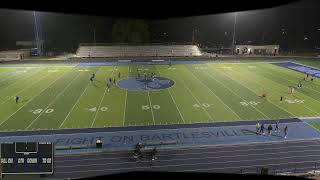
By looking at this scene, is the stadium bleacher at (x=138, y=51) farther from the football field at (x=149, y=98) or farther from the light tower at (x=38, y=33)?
the football field at (x=149, y=98)

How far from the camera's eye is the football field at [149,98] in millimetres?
24188

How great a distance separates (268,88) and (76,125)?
19.8 metres

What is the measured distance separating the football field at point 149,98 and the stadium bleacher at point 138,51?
15782mm

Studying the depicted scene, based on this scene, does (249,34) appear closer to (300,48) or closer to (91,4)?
(300,48)

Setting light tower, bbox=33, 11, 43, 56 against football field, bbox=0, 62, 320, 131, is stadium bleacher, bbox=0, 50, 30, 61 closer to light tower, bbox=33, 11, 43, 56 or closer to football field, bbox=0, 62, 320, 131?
light tower, bbox=33, 11, 43, 56

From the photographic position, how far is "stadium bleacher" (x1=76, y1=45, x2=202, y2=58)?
59125mm

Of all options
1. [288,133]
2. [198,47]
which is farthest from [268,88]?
[198,47]

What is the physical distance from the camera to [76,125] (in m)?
22.7

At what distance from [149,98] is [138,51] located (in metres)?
32.6

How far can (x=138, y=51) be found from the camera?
200 ft
